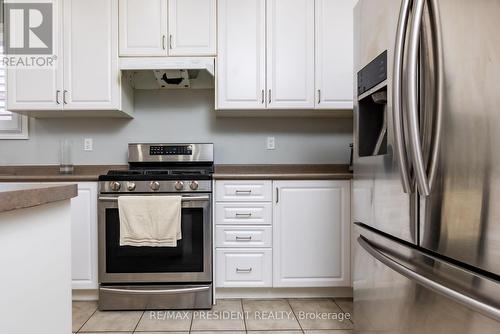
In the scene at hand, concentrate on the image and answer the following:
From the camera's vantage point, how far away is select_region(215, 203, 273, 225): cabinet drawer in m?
2.07

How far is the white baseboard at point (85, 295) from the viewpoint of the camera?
2129 mm

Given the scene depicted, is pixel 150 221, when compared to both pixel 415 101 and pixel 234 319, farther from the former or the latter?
pixel 415 101

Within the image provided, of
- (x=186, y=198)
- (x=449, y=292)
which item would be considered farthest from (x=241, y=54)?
(x=449, y=292)

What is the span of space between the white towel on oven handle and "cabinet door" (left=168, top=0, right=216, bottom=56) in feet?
3.67

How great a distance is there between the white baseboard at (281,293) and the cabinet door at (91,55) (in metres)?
1.59

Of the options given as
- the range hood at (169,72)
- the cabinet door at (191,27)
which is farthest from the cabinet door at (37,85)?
the cabinet door at (191,27)

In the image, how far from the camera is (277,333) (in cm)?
172

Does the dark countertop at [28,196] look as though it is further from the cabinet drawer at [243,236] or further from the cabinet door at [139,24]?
the cabinet door at [139,24]

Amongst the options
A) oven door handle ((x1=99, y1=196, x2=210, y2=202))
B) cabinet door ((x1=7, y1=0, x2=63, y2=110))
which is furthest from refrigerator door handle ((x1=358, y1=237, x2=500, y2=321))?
cabinet door ((x1=7, y1=0, x2=63, y2=110))

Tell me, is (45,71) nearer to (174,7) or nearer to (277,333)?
(174,7)

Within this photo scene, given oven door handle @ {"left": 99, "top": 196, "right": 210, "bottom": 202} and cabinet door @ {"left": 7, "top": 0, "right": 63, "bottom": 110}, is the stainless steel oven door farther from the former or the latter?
cabinet door @ {"left": 7, "top": 0, "right": 63, "bottom": 110}

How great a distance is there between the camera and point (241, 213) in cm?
207

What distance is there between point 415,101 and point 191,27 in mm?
1903

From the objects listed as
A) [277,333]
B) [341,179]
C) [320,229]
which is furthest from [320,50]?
[277,333]
